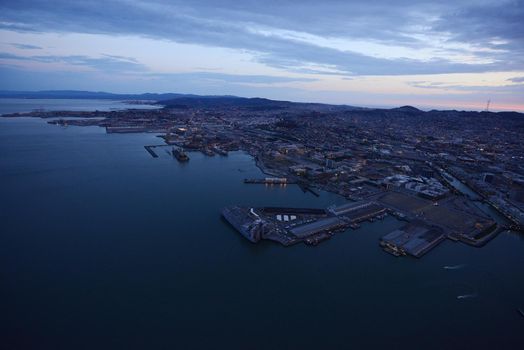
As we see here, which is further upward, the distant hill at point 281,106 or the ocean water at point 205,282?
the distant hill at point 281,106

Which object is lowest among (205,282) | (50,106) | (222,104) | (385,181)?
(205,282)

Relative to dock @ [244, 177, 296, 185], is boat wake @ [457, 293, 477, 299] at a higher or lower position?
lower

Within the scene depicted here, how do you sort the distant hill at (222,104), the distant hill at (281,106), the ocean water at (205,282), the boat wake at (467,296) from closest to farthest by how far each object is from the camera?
the ocean water at (205,282) → the boat wake at (467,296) → the distant hill at (281,106) → the distant hill at (222,104)

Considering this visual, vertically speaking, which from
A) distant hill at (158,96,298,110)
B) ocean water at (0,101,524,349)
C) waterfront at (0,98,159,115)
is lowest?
ocean water at (0,101,524,349)

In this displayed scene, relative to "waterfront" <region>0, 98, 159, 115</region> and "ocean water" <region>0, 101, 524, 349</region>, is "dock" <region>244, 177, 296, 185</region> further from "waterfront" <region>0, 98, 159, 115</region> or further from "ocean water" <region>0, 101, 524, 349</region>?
"waterfront" <region>0, 98, 159, 115</region>

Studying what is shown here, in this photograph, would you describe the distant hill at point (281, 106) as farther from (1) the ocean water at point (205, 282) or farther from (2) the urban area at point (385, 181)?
(1) the ocean water at point (205, 282)

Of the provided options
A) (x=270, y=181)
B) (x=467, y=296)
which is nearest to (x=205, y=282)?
(x=467, y=296)

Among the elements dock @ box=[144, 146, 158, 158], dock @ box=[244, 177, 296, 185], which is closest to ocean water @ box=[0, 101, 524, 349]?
dock @ box=[244, 177, 296, 185]

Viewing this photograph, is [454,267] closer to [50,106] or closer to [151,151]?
[151,151]

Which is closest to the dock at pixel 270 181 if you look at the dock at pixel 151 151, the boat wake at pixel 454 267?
the boat wake at pixel 454 267

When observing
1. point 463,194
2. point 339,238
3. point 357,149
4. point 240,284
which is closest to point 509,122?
point 357,149
